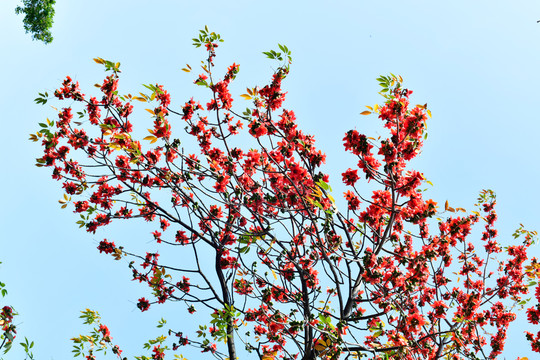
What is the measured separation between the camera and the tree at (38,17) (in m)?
13.7

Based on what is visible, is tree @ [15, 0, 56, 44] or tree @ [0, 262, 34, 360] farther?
tree @ [15, 0, 56, 44]

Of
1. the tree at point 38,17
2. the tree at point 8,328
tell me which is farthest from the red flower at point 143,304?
the tree at point 38,17

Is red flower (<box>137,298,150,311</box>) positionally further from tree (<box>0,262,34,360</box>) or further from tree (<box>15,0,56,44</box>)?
tree (<box>15,0,56,44</box>)

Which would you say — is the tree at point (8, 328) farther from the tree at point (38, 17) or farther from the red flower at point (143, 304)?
the tree at point (38, 17)

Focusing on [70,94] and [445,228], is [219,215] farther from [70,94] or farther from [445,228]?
[445,228]

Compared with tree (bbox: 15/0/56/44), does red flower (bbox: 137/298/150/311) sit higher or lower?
lower

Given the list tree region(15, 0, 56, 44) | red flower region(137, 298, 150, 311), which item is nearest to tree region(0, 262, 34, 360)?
red flower region(137, 298, 150, 311)

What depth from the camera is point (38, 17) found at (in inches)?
543

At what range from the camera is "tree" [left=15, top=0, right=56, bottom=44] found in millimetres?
13664

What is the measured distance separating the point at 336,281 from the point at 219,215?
2.28m

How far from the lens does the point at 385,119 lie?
403 centimetres

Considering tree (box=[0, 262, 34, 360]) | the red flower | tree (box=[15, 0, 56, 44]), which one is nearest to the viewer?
tree (box=[0, 262, 34, 360])

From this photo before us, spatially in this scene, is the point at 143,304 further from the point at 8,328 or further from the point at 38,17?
the point at 38,17

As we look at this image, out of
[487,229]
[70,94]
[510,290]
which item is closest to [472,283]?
[510,290]
